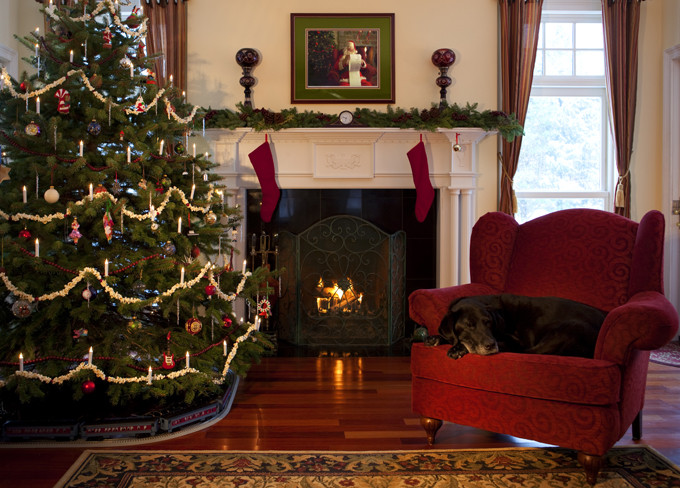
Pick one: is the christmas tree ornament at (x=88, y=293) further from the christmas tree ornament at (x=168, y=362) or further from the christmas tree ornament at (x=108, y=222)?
the christmas tree ornament at (x=168, y=362)

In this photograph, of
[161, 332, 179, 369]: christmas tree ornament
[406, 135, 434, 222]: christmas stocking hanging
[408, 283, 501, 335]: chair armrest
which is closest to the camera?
[408, 283, 501, 335]: chair armrest

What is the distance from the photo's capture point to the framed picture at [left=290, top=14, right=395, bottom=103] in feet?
12.6

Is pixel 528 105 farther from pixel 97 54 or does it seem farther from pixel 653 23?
pixel 97 54

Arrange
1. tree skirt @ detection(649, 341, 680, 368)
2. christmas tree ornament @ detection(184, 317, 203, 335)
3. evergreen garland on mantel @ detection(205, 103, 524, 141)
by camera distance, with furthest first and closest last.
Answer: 1. evergreen garland on mantel @ detection(205, 103, 524, 141)
2. tree skirt @ detection(649, 341, 680, 368)
3. christmas tree ornament @ detection(184, 317, 203, 335)

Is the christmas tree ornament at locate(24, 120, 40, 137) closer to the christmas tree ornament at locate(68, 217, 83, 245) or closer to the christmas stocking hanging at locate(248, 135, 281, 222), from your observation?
the christmas tree ornament at locate(68, 217, 83, 245)

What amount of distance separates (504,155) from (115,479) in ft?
10.8

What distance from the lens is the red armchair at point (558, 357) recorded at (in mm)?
1765

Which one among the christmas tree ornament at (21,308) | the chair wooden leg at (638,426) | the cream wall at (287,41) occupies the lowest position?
the chair wooden leg at (638,426)

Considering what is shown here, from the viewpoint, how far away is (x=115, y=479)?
72.2 inches

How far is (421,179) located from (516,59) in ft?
3.87

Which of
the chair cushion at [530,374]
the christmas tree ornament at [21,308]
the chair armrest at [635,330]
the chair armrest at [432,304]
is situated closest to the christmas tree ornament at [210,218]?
the christmas tree ornament at [21,308]

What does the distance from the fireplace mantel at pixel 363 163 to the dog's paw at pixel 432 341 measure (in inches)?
68.2

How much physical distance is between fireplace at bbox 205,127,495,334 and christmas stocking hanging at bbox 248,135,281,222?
0.34 feet

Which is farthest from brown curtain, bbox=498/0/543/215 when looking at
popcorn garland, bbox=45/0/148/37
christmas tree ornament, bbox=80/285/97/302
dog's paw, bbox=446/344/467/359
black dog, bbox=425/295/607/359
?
christmas tree ornament, bbox=80/285/97/302
